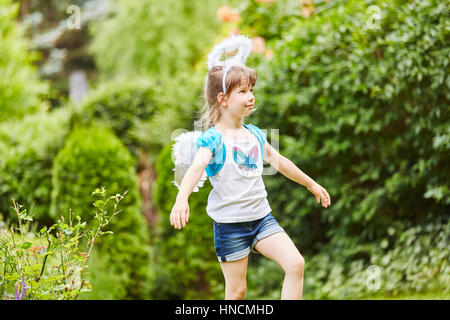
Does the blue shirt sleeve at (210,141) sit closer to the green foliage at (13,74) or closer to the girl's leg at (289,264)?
the girl's leg at (289,264)

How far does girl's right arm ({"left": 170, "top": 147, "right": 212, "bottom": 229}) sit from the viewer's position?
92.7 inches

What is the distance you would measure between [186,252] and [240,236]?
2.75 meters

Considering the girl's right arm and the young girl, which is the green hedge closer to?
→ the young girl

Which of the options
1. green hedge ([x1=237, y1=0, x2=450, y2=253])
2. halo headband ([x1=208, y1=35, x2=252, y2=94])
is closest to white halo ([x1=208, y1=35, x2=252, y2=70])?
halo headband ([x1=208, y1=35, x2=252, y2=94])

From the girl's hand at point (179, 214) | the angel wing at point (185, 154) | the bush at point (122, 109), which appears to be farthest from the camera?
the bush at point (122, 109)

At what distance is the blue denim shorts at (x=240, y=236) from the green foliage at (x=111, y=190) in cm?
252

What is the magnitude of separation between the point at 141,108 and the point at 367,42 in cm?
317

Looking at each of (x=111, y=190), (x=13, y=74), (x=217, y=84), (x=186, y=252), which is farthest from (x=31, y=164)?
(x=217, y=84)

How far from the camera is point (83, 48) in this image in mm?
21344

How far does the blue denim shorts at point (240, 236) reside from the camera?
2641 mm

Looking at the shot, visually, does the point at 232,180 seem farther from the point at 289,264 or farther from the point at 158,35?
the point at 158,35

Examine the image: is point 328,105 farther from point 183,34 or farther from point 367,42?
point 183,34

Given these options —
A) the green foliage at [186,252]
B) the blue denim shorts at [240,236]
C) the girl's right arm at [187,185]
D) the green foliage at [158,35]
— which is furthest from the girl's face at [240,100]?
the green foliage at [158,35]

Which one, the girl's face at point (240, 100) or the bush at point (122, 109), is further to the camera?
the bush at point (122, 109)
